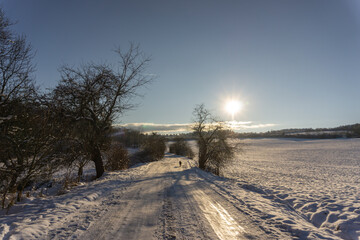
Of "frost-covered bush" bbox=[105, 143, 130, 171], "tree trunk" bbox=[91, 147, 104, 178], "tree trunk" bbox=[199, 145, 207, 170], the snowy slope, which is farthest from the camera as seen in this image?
"tree trunk" bbox=[199, 145, 207, 170]

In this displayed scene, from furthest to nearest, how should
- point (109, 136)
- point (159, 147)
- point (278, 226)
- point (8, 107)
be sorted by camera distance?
point (159, 147), point (109, 136), point (8, 107), point (278, 226)

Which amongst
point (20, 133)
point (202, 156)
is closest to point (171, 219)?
point (20, 133)

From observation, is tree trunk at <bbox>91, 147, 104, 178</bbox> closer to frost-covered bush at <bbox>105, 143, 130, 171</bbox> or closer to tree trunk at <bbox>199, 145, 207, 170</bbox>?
frost-covered bush at <bbox>105, 143, 130, 171</bbox>

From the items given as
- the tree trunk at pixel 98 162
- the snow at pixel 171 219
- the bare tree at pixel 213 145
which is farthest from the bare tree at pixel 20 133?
the bare tree at pixel 213 145

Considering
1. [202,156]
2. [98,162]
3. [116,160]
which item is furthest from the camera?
[202,156]

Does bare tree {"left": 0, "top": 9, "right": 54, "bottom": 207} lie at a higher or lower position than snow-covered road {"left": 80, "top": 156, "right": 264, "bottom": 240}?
higher

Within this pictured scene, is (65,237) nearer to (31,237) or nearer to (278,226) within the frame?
(31,237)

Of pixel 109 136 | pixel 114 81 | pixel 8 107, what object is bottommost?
pixel 109 136

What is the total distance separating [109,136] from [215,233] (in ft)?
41.4

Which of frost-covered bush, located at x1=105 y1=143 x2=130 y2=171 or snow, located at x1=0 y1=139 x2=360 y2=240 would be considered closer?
snow, located at x1=0 y1=139 x2=360 y2=240

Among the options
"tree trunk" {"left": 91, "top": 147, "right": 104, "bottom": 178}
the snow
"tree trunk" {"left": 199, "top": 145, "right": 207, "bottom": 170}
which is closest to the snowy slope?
the snow

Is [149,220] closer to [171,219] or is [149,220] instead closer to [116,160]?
[171,219]

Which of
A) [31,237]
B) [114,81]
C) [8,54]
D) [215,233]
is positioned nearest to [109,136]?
[114,81]

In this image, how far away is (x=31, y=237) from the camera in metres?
3.99
